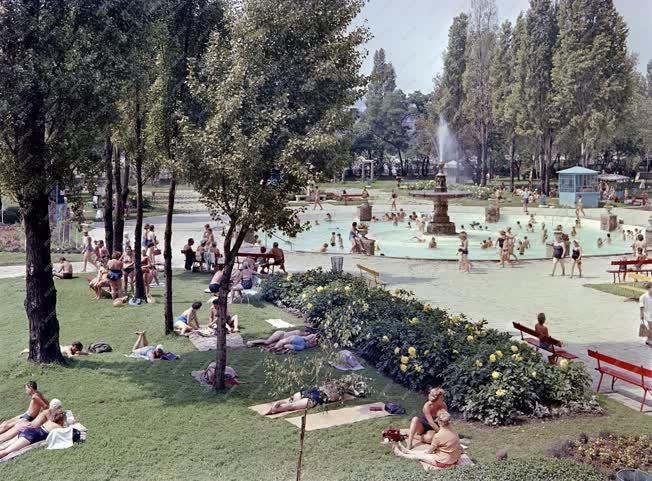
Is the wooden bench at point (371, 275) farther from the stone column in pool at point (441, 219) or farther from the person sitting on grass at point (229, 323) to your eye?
the stone column in pool at point (441, 219)

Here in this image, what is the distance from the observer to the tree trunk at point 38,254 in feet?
41.6

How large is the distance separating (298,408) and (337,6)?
6979 mm

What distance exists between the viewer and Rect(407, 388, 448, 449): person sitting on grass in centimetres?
928

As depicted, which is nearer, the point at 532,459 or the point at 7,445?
the point at 532,459

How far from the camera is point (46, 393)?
11812 mm

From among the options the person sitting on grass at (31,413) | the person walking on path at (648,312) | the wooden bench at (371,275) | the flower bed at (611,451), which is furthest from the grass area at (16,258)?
the flower bed at (611,451)

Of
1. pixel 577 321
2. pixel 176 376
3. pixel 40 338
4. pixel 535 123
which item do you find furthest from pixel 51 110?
pixel 535 123

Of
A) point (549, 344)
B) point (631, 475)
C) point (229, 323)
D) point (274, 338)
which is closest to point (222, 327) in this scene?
point (274, 338)

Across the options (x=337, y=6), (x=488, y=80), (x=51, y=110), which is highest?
(x=488, y=80)

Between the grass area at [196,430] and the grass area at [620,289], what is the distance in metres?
10.1

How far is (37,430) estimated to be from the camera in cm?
977

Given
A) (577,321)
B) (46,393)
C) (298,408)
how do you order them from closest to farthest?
(298,408) → (46,393) → (577,321)

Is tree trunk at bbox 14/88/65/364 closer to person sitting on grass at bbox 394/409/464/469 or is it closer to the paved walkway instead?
person sitting on grass at bbox 394/409/464/469

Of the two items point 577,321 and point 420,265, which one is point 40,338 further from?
point 420,265
